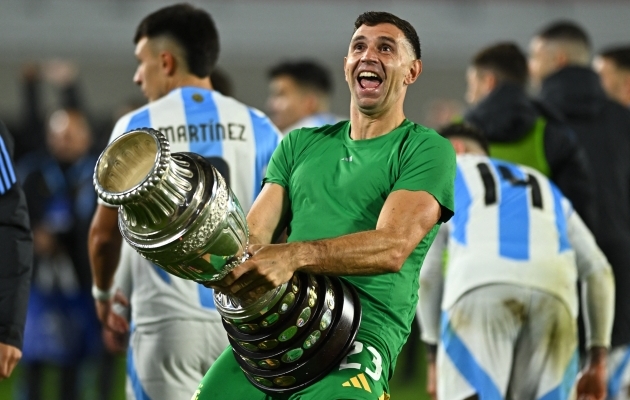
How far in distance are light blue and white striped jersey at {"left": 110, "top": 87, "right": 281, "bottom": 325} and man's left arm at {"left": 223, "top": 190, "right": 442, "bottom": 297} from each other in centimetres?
168

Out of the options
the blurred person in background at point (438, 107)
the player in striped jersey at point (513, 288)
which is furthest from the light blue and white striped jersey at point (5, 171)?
the blurred person in background at point (438, 107)

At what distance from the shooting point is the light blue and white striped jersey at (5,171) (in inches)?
167

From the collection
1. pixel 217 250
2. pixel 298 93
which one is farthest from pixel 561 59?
pixel 217 250

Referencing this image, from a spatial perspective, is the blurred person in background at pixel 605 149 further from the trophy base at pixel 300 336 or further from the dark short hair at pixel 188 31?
the trophy base at pixel 300 336

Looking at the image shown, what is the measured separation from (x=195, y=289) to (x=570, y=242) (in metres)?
1.85

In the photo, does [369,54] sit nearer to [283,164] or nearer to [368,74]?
[368,74]

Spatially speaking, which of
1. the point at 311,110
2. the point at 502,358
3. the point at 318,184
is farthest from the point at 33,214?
the point at 318,184

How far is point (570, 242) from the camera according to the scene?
5.39 metres

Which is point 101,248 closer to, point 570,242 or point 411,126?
point 411,126

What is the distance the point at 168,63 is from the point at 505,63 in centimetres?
237

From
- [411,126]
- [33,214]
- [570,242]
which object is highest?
A: [411,126]

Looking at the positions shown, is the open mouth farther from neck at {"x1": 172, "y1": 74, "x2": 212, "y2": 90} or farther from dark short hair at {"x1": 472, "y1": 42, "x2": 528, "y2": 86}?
dark short hair at {"x1": 472, "y1": 42, "x2": 528, "y2": 86}

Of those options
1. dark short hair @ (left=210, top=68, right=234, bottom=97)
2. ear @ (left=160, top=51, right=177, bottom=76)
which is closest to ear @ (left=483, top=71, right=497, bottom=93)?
dark short hair @ (left=210, top=68, right=234, bottom=97)

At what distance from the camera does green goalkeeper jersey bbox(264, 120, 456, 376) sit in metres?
3.39
